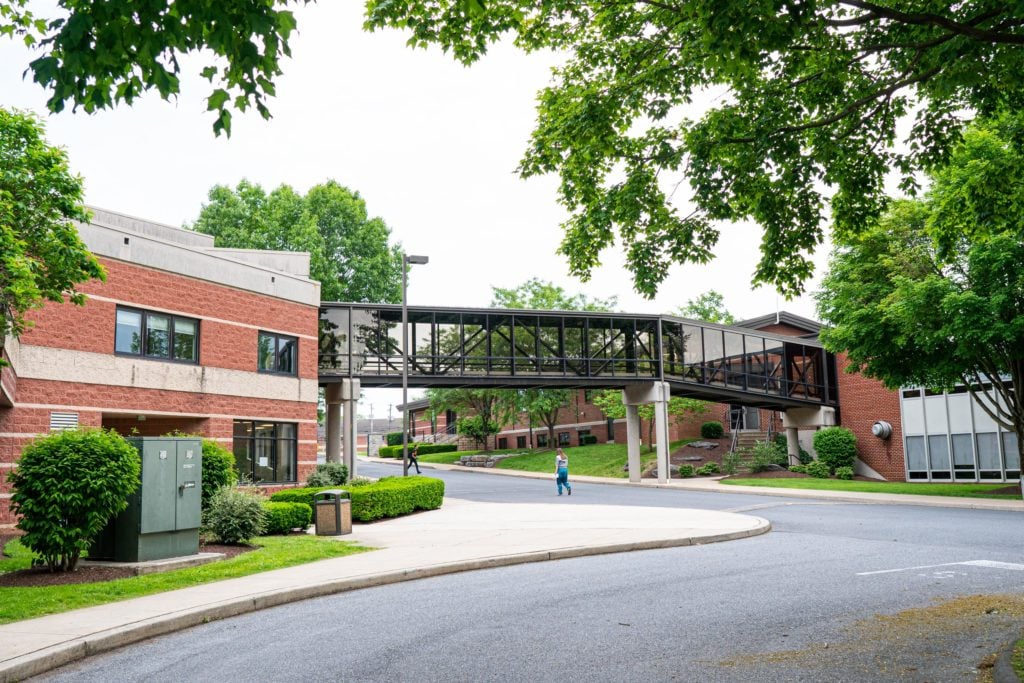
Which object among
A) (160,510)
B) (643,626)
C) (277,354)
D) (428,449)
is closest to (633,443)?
(277,354)

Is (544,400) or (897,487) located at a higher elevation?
(544,400)

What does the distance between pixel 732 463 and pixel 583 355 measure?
9231 mm

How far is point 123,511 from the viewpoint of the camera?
37.9 feet

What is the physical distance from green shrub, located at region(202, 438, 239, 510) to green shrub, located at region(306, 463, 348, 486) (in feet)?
24.6

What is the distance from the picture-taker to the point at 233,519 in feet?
46.7

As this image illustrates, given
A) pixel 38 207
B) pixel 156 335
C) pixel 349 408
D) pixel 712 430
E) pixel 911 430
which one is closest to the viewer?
pixel 38 207

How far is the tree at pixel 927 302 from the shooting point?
2189 cm

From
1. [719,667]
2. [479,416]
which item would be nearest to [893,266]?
[719,667]

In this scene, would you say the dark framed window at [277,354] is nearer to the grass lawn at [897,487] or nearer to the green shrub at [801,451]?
the grass lawn at [897,487]

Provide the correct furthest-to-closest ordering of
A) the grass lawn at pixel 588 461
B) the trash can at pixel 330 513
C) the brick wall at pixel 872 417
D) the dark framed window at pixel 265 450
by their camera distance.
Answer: the grass lawn at pixel 588 461, the brick wall at pixel 872 417, the dark framed window at pixel 265 450, the trash can at pixel 330 513

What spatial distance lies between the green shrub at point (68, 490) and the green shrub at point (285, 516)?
16.5ft

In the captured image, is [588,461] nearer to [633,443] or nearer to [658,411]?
[633,443]

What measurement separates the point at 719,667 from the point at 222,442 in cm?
1948

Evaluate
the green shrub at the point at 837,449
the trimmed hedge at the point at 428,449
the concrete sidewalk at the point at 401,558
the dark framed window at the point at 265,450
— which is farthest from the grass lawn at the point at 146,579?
the trimmed hedge at the point at 428,449
